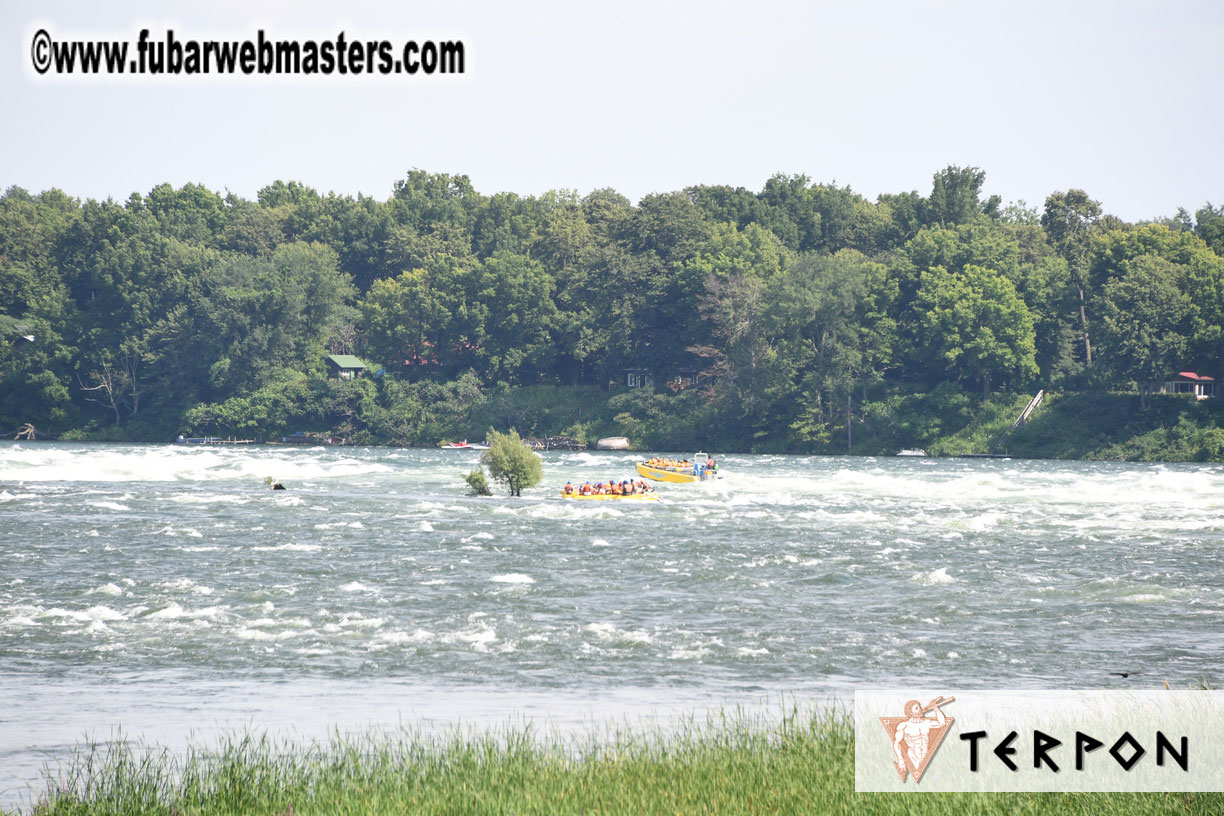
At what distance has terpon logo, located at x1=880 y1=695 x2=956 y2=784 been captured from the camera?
39.7ft

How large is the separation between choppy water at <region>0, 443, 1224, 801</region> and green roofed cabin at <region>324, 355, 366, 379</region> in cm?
8405

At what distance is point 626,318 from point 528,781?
116m

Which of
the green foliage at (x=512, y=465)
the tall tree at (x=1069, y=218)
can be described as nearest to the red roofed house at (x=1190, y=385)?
the tall tree at (x=1069, y=218)

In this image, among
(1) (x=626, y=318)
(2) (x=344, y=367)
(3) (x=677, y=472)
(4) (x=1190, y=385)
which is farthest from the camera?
(2) (x=344, y=367)

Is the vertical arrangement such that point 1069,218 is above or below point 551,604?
above

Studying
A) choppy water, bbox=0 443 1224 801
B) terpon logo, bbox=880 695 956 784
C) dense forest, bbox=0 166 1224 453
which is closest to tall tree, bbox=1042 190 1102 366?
dense forest, bbox=0 166 1224 453

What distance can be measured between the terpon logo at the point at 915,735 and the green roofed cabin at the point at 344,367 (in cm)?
12694

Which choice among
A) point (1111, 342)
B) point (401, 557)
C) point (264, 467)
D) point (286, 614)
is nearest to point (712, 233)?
point (1111, 342)

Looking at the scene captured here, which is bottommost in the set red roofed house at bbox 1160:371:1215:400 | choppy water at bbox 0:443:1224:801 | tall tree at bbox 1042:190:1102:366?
choppy water at bbox 0:443:1224:801

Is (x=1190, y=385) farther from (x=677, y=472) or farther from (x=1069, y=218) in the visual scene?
(x=677, y=472)

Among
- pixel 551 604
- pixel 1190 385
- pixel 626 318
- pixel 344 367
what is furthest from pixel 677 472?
pixel 344 367

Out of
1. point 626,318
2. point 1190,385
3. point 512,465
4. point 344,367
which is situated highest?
point 626,318

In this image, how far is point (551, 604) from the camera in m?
26.9

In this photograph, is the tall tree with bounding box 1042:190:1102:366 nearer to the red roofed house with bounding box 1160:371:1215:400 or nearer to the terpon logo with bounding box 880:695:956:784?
the red roofed house with bounding box 1160:371:1215:400
